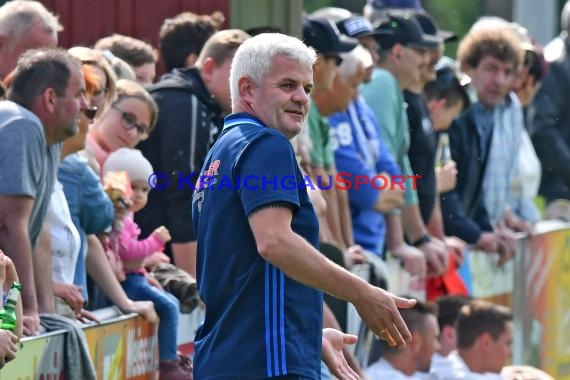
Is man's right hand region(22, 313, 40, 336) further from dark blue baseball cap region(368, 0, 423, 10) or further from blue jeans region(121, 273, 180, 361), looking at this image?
dark blue baseball cap region(368, 0, 423, 10)

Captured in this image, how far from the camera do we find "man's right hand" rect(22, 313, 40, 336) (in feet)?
20.9

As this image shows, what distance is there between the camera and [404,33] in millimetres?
10336

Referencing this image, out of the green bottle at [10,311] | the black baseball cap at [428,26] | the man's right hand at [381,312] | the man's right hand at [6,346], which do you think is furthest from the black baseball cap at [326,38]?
the man's right hand at [381,312]

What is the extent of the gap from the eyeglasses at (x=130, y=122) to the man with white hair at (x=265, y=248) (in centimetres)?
246

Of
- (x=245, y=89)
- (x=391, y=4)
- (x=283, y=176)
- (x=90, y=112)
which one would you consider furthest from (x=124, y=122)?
(x=391, y=4)

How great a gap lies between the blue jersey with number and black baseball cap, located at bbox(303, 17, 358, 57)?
150 inches

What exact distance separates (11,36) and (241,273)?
8.78 feet

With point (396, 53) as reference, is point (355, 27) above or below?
above

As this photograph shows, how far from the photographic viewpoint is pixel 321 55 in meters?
9.05

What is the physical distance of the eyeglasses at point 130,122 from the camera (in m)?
7.84

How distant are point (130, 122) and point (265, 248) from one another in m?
2.94

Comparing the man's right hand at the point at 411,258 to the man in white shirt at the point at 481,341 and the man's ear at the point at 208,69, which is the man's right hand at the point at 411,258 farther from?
the man's ear at the point at 208,69

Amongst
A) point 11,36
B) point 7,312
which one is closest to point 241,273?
point 7,312

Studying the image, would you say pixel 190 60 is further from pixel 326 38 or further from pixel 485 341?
pixel 485 341
